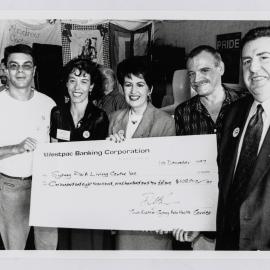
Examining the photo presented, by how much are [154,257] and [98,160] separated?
0.30m

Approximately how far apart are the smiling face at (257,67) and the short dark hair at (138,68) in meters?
0.25

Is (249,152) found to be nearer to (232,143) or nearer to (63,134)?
(232,143)

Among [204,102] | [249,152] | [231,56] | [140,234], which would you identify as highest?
[231,56]

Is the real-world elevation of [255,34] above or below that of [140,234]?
above

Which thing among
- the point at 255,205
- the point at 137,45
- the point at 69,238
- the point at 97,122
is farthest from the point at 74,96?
the point at 255,205

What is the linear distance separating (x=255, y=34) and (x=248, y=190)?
16.0 inches

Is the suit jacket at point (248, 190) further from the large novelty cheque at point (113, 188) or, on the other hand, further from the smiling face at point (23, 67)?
the smiling face at point (23, 67)

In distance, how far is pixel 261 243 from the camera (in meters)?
1.15

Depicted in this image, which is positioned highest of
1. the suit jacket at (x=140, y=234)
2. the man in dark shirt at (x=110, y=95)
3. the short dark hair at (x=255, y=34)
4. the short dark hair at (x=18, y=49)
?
the short dark hair at (x=255, y=34)

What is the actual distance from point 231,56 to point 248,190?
35 centimetres

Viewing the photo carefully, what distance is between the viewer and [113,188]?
3.87 ft

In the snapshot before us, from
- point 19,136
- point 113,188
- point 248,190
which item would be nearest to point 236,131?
point 248,190

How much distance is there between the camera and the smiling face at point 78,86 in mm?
1179

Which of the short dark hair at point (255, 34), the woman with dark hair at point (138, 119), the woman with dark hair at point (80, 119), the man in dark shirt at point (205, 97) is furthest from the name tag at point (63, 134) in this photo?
the short dark hair at point (255, 34)
